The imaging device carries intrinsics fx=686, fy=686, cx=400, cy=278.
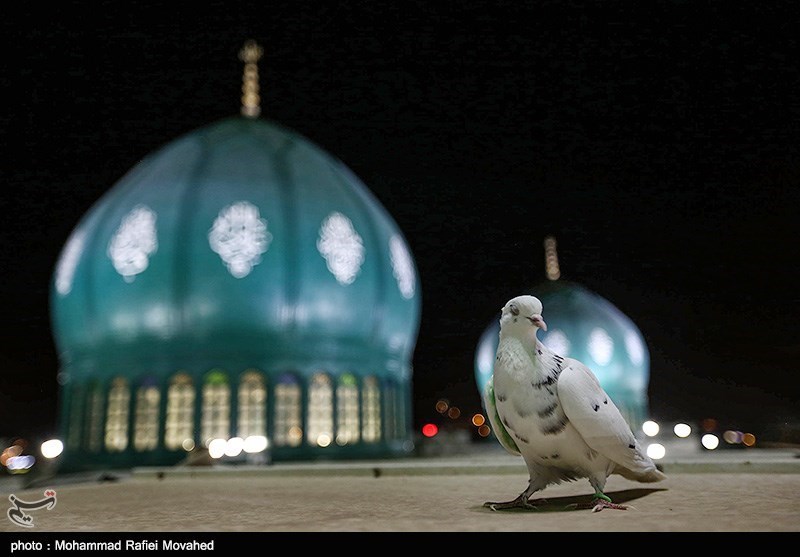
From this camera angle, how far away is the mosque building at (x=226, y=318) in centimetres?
1905

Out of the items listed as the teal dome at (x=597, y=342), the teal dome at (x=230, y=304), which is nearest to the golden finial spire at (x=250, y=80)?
the teal dome at (x=230, y=304)

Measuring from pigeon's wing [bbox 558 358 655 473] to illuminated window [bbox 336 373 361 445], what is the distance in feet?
51.1

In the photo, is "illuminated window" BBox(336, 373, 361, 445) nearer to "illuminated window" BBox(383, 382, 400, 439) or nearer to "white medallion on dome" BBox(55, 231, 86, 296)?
"illuminated window" BBox(383, 382, 400, 439)

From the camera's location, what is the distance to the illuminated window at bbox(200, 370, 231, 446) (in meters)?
18.6

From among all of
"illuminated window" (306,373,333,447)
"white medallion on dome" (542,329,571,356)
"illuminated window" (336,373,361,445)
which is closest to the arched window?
"illuminated window" (306,373,333,447)

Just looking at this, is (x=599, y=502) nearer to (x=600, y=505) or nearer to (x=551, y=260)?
(x=600, y=505)

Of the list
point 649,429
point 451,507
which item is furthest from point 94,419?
point 649,429

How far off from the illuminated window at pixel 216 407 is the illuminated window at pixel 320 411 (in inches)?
89.5

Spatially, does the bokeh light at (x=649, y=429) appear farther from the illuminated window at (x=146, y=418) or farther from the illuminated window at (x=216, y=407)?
the illuminated window at (x=146, y=418)

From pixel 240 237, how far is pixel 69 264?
19.8ft

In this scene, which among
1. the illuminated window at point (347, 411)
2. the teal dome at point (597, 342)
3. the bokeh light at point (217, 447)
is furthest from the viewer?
the teal dome at point (597, 342)

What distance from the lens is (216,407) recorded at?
1906cm

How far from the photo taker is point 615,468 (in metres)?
5.04
